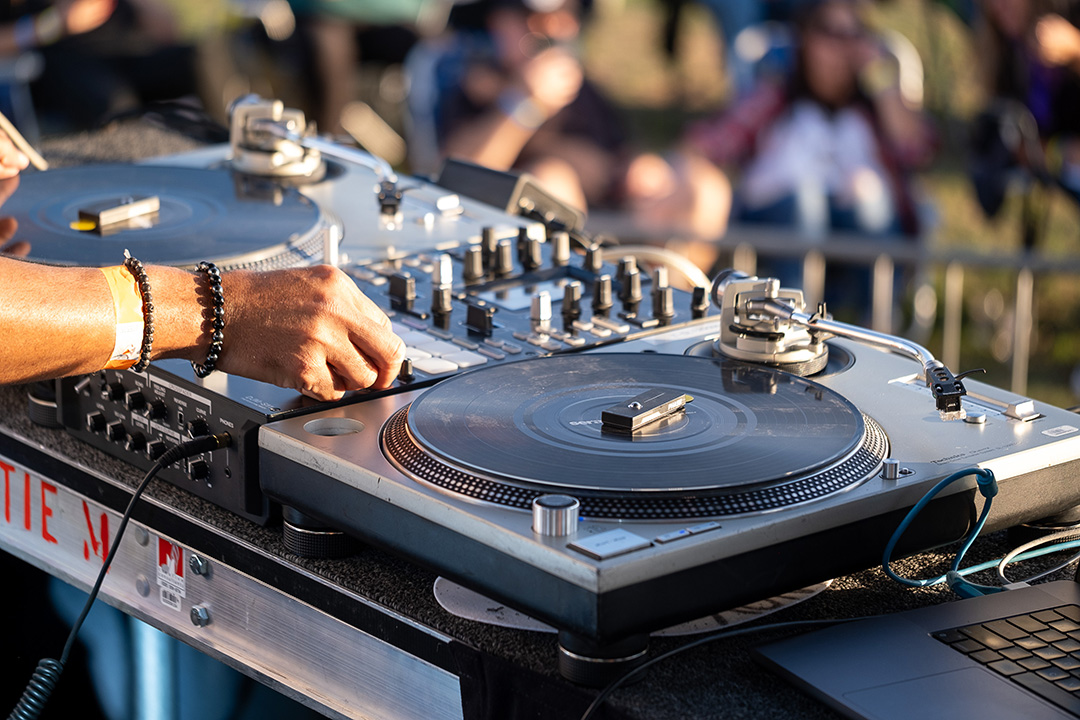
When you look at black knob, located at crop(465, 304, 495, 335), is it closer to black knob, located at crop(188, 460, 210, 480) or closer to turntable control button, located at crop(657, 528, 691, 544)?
black knob, located at crop(188, 460, 210, 480)

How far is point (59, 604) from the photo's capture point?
7.07 ft

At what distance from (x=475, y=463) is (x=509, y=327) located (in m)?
0.56

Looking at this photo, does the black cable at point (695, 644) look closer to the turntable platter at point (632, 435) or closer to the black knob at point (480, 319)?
the turntable platter at point (632, 435)

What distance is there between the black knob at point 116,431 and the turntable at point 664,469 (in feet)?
1.15

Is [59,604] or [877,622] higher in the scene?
[877,622]

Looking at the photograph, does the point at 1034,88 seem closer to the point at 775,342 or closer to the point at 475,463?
the point at 775,342

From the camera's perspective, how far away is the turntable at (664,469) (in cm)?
126

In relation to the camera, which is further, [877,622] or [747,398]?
[747,398]

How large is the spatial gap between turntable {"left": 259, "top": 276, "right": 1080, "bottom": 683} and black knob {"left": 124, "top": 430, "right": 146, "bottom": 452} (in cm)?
30

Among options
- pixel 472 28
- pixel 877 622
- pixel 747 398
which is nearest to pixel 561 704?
pixel 877 622

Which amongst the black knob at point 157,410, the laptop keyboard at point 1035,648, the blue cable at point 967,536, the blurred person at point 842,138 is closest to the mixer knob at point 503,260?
the black knob at point 157,410

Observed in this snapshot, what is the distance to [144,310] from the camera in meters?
1.58

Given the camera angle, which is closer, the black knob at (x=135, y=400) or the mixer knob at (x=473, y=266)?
the black knob at (x=135, y=400)

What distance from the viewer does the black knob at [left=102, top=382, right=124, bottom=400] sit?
1804 mm
